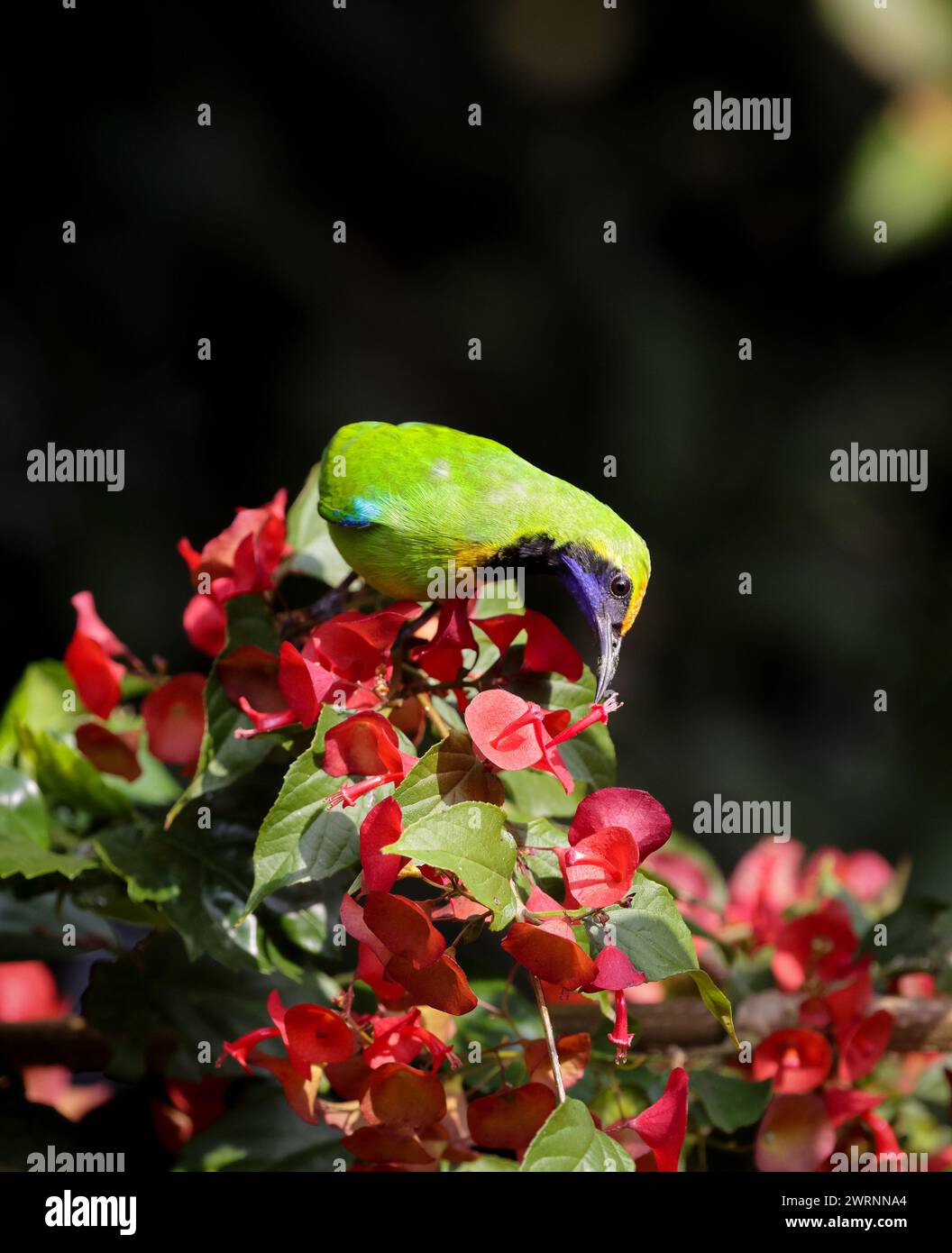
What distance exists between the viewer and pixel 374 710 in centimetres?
119

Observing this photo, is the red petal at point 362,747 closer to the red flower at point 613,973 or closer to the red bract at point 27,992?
the red flower at point 613,973

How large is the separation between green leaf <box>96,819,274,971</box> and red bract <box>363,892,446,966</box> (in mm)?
355

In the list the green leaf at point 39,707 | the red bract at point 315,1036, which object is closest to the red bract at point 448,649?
the red bract at point 315,1036

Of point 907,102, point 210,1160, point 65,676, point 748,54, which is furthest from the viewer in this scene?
point 748,54

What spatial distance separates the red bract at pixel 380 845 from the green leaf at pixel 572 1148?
0.75 ft

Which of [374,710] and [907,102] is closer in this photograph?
[374,710]

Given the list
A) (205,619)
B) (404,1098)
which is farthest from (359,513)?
(404,1098)

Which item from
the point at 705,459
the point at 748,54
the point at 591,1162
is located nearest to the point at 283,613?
the point at 591,1162

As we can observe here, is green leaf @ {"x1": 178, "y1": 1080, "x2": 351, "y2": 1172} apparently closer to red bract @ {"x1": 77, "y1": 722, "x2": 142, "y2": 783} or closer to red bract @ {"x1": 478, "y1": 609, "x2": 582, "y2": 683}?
red bract @ {"x1": 77, "y1": 722, "x2": 142, "y2": 783}

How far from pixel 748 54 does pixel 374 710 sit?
3.36 metres

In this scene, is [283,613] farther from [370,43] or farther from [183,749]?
[370,43]

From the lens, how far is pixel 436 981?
1.08 meters

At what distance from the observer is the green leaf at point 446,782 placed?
1088 millimetres

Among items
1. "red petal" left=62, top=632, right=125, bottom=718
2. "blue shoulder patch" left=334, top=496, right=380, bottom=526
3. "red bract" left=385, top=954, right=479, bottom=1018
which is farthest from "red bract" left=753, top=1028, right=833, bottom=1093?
"red petal" left=62, top=632, right=125, bottom=718
